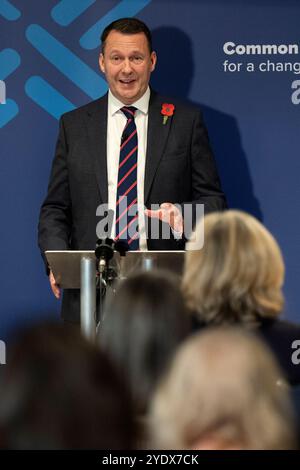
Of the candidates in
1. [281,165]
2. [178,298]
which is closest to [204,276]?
[178,298]

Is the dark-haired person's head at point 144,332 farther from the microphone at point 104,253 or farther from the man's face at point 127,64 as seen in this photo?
the man's face at point 127,64

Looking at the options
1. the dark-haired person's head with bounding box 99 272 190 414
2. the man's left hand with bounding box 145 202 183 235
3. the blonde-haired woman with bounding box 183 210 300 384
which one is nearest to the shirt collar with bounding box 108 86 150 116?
the man's left hand with bounding box 145 202 183 235

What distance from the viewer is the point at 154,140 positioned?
529 centimetres

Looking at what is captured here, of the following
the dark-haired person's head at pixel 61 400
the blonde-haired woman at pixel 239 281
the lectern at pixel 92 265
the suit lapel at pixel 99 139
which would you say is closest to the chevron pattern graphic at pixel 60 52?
the suit lapel at pixel 99 139

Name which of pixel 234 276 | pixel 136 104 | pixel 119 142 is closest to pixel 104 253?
pixel 234 276

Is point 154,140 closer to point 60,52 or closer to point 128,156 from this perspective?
point 128,156

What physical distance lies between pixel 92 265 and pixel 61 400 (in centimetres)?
Result: 272

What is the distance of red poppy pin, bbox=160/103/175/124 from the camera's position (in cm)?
537

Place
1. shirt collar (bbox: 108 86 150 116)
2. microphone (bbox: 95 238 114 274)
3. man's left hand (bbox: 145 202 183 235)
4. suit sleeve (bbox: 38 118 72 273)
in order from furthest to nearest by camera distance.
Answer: shirt collar (bbox: 108 86 150 116) < suit sleeve (bbox: 38 118 72 273) < man's left hand (bbox: 145 202 183 235) < microphone (bbox: 95 238 114 274)

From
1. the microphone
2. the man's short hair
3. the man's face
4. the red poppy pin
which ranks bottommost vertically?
the microphone

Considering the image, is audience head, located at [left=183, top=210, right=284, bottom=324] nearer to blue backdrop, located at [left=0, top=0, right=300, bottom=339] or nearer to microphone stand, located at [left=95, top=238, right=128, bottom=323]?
microphone stand, located at [left=95, top=238, right=128, bottom=323]

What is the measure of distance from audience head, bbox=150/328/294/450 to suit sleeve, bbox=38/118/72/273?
11.4 feet

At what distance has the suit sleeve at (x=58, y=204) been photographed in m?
5.00
